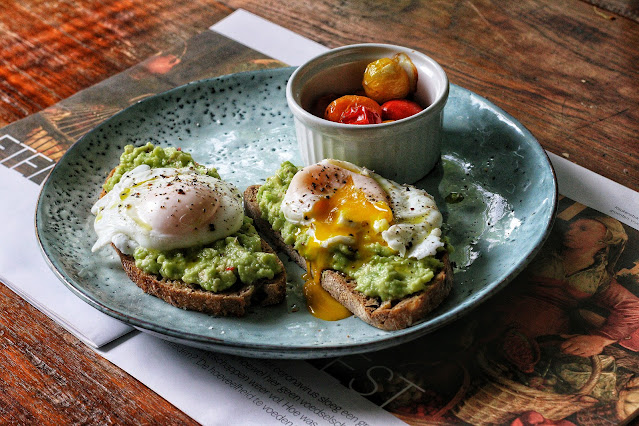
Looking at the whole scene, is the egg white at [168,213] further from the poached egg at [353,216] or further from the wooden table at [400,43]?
the wooden table at [400,43]

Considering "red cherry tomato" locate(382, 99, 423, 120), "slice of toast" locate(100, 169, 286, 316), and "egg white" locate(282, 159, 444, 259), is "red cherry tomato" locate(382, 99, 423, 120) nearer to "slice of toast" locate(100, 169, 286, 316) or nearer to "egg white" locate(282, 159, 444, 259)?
"egg white" locate(282, 159, 444, 259)

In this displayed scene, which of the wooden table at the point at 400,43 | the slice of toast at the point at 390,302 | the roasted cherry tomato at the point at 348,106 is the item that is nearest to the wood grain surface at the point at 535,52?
the wooden table at the point at 400,43

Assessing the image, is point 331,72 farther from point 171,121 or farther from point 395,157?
point 171,121

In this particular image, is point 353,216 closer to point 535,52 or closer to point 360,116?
point 360,116

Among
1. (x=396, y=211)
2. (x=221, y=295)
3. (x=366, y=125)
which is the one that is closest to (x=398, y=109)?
(x=366, y=125)

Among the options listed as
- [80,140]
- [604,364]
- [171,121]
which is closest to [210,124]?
[171,121]

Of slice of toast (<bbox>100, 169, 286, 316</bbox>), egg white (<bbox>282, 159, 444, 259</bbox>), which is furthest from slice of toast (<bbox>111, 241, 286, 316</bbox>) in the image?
egg white (<bbox>282, 159, 444, 259</bbox>)
